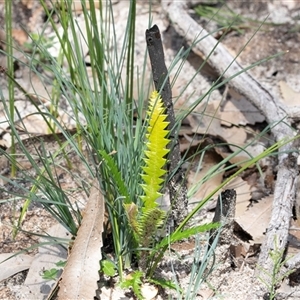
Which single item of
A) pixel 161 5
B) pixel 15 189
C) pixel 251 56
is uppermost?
pixel 161 5

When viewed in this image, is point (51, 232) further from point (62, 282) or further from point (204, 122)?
point (204, 122)

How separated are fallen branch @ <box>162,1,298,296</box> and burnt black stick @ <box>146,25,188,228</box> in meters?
0.14

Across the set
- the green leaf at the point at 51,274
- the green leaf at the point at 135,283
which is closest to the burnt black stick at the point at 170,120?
the green leaf at the point at 135,283

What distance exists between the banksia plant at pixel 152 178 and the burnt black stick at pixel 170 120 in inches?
2.2

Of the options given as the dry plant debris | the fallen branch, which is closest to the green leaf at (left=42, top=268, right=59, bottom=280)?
the dry plant debris

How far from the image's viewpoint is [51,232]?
2262 millimetres

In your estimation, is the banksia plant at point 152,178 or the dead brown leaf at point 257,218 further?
the dead brown leaf at point 257,218

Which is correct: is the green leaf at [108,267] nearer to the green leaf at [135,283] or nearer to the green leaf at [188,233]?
the green leaf at [135,283]

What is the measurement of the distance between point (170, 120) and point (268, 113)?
0.76 m

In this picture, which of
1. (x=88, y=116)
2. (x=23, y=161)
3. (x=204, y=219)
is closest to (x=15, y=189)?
(x=23, y=161)

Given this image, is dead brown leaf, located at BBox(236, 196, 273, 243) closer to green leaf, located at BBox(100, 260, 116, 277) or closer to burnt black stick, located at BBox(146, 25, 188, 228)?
burnt black stick, located at BBox(146, 25, 188, 228)

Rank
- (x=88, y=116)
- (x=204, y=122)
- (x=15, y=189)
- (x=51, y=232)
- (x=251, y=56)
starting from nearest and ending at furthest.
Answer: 1. (x=88, y=116)
2. (x=51, y=232)
3. (x=15, y=189)
4. (x=204, y=122)
5. (x=251, y=56)

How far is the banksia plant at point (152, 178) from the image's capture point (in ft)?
5.88

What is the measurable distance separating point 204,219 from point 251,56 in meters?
1.27
